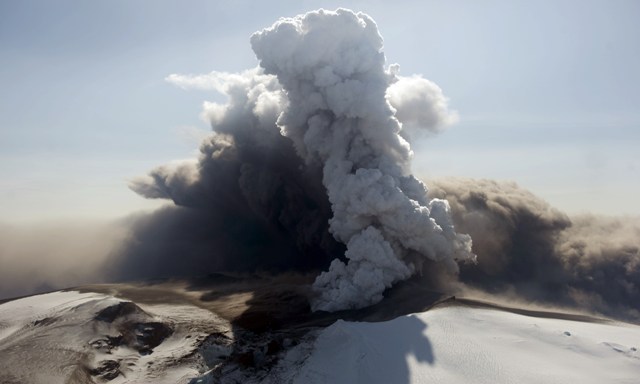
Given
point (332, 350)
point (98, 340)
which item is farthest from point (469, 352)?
point (98, 340)

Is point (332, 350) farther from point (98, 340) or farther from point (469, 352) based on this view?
point (98, 340)

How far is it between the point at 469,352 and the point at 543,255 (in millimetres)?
33752

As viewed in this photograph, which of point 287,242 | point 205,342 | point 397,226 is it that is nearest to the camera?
point 205,342

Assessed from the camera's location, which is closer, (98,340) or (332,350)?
(332,350)

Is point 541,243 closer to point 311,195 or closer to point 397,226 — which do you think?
point 397,226

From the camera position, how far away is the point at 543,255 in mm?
69312

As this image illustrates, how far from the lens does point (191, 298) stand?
6562 cm

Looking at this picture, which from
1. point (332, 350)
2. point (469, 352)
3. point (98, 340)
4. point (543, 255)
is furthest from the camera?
point (543, 255)

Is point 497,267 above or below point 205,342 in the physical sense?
above

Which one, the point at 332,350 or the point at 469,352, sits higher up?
the point at 469,352

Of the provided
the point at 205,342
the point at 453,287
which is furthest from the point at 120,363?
the point at 453,287

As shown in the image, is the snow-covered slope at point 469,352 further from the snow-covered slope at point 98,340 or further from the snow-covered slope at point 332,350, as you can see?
the snow-covered slope at point 98,340

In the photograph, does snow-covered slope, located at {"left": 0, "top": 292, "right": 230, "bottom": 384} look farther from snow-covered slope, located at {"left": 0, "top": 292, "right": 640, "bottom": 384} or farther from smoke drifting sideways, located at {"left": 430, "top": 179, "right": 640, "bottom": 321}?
smoke drifting sideways, located at {"left": 430, "top": 179, "right": 640, "bottom": 321}

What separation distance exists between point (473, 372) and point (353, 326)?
10.4 m
